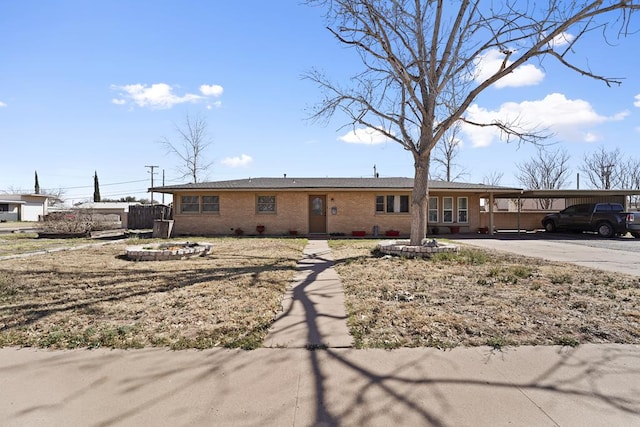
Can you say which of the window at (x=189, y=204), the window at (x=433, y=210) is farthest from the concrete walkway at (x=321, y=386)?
the window at (x=433, y=210)

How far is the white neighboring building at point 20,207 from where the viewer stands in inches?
1547

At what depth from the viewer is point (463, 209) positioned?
19281mm

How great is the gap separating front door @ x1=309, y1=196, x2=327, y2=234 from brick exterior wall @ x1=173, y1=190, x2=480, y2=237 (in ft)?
0.85

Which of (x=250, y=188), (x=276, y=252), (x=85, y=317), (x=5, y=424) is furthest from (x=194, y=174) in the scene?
(x=5, y=424)

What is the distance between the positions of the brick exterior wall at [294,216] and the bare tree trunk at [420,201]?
757 centimetres

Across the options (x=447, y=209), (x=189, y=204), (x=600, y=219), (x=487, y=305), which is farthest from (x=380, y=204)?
(x=487, y=305)

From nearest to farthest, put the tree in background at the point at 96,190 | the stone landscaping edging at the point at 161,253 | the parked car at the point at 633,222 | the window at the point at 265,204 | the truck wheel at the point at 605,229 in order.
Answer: the stone landscaping edging at the point at 161,253
the parked car at the point at 633,222
the truck wheel at the point at 605,229
the window at the point at 265,204
the tree in background at the point at 96,190

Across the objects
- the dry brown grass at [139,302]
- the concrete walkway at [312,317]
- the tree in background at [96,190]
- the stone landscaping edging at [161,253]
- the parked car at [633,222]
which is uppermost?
the tree in background at [96,190]

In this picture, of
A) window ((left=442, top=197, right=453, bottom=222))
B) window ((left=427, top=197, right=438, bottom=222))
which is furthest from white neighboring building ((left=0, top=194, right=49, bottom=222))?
window ((left=442, top=197, right=453, bottom=222))

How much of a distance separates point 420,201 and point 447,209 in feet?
32.4

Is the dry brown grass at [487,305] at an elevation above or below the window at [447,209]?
below

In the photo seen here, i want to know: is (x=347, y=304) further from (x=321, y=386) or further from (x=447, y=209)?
(x=447, y=209)

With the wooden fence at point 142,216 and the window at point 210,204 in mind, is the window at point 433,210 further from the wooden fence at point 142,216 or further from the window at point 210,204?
the wooden fence at point 142,216

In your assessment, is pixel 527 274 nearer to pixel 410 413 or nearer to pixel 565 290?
pixel 565 290
